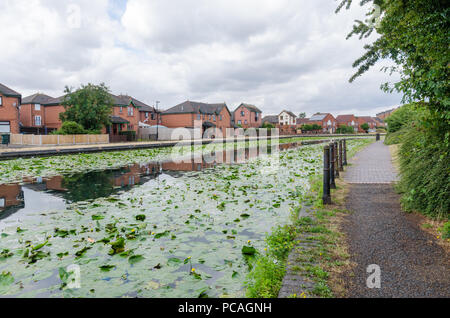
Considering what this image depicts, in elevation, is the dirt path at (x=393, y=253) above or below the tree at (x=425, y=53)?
below

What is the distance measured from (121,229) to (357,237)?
3903 millimetres

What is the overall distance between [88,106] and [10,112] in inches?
411

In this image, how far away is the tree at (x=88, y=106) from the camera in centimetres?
3756

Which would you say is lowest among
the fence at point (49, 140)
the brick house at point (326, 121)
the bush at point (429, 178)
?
the bush at point (429, 178)

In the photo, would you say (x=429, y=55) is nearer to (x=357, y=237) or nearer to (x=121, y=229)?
(x=357, y=237)

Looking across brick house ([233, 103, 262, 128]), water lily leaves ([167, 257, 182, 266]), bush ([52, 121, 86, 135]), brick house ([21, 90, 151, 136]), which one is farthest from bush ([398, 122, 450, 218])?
brick house ([233, 103, 262, 128])

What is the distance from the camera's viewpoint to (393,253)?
3.73 meters

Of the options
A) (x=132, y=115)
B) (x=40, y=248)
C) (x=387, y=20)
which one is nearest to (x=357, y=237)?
(x=387, y=20)

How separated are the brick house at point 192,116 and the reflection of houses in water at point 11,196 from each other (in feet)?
173

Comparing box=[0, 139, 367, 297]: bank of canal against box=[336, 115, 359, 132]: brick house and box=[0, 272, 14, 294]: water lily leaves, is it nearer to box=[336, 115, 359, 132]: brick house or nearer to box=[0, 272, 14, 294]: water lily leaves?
box=[0, 272, 14, 294]: water lily leaves

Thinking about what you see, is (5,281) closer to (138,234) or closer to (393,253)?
(138,234)

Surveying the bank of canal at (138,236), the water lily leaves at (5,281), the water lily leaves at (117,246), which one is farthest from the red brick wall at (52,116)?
the water lily leaves at (5,281)

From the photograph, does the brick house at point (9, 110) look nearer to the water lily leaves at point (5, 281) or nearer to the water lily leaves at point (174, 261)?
the water lily leaves at point (5, 281)
